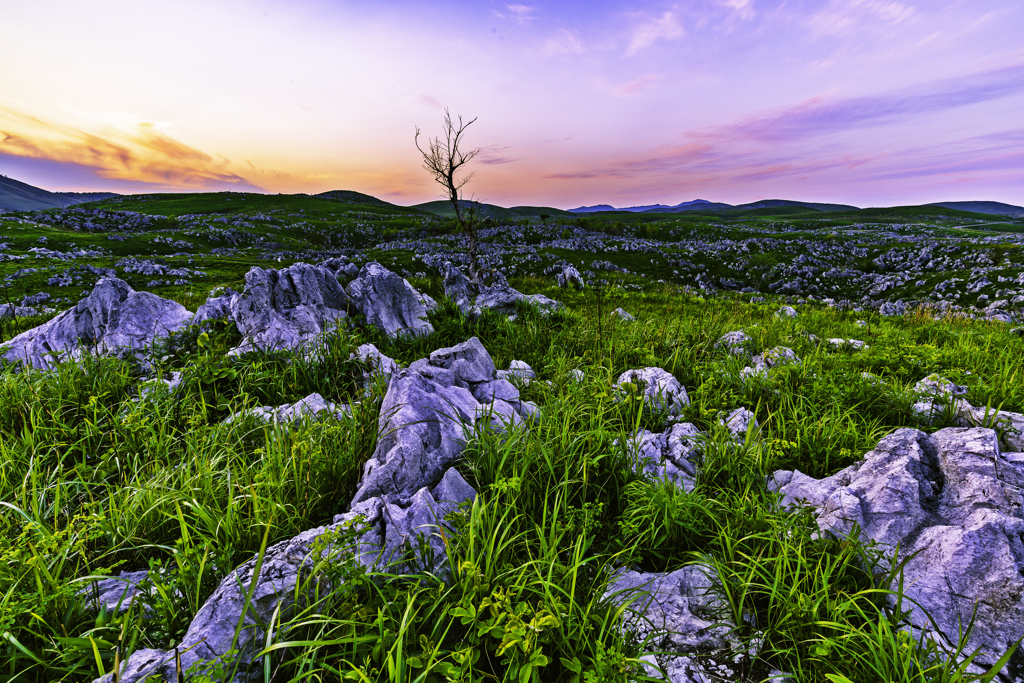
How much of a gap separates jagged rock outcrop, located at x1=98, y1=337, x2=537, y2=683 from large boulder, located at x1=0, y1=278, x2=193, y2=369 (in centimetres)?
525

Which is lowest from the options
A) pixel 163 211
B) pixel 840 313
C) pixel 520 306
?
pixel 840 313

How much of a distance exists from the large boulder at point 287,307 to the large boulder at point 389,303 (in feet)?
1.19

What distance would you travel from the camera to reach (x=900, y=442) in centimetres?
364

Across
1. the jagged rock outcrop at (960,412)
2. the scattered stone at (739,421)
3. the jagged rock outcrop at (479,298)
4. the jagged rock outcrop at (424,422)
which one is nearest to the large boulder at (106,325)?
the jagged rock outcrop at (424,422)

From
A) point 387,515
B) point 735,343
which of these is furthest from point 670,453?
point 735,343

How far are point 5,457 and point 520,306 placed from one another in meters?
7.74

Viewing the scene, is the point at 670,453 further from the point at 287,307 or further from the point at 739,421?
the point at 287,307

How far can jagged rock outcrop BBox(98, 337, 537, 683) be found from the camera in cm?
218

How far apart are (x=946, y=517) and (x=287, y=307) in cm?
932

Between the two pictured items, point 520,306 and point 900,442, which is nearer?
point 900,442

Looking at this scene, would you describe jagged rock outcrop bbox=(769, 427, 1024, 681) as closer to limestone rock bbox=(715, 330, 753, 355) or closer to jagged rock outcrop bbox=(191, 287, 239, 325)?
limestone rock bbox=(715, 330, 753, 355)

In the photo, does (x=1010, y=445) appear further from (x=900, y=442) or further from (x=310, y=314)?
(x=310, y=314)

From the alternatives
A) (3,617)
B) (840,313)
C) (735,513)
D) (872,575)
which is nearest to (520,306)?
(735,513)

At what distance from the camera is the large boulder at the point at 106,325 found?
6.69 m
